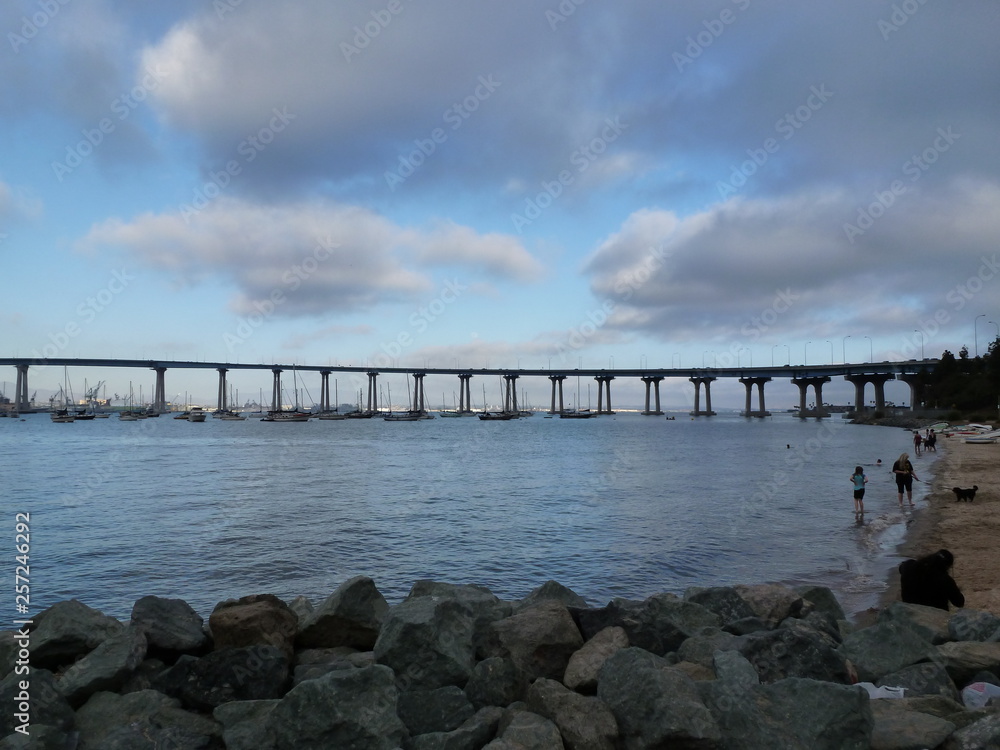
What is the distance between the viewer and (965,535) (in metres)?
18.6

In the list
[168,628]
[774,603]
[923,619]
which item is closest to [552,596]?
[774,603]

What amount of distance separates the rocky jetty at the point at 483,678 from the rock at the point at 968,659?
0.02 metres

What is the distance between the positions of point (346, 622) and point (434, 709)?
2659 mm

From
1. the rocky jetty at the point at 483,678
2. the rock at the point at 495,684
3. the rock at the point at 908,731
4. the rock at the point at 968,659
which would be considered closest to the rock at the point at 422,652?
the rocky jetty at the point at 483,678

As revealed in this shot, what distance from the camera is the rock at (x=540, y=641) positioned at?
24.3 feet

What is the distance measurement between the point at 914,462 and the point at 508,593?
4610cm

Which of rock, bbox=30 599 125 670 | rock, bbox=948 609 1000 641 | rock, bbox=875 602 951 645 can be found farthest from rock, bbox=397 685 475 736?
rock, bbox=948 609 1000 641

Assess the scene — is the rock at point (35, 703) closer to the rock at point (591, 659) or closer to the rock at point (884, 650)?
the rock at point (591, 659)

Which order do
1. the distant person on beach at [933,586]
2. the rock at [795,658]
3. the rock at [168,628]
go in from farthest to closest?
the distant person on beach at [933,586]
the rock at [168,628]
the rock at [795,658]

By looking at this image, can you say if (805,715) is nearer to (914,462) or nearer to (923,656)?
(923,656)

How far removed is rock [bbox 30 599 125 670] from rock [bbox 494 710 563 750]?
499 centimetres

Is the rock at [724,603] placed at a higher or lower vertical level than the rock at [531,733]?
lower

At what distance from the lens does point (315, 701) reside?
5297 mm

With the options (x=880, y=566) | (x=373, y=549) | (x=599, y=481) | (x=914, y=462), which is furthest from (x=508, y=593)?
(x=914, y=462)
